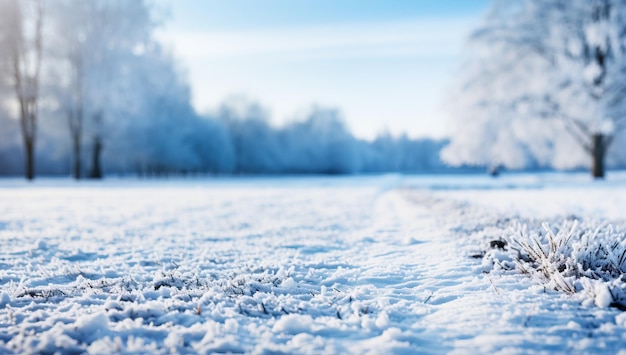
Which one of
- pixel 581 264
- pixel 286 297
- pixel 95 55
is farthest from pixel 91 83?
pixel 581 264

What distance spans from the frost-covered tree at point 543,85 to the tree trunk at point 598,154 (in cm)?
4

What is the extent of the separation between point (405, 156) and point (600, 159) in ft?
330

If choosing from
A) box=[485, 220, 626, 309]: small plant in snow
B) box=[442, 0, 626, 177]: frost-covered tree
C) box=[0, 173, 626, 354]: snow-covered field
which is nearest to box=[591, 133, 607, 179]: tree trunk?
box=[442, 0, 626, 177]: frost-covered tree

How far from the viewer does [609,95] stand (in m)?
16.4

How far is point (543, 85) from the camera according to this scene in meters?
17.6

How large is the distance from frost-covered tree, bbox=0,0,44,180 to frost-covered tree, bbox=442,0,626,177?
2450 centimetres

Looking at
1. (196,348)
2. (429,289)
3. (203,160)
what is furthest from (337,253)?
(203,160)

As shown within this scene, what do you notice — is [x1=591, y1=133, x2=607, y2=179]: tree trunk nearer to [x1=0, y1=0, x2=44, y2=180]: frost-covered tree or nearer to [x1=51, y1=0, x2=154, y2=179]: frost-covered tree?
[x1=51, y1=0, x2=154, y2=179]: frost-covered tree

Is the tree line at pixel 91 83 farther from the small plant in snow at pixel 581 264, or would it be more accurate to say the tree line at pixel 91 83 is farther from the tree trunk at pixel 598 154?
the tree trunk at pixel 598 154

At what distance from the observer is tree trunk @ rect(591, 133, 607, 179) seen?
17.8 m

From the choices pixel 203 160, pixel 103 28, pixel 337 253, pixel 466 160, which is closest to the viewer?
pixel 337 253

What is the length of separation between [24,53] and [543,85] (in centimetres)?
2852

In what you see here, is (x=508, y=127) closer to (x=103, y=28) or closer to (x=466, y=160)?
(x=466, y=160)

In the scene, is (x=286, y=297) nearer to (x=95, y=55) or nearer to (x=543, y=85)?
(x=543, y=85)
